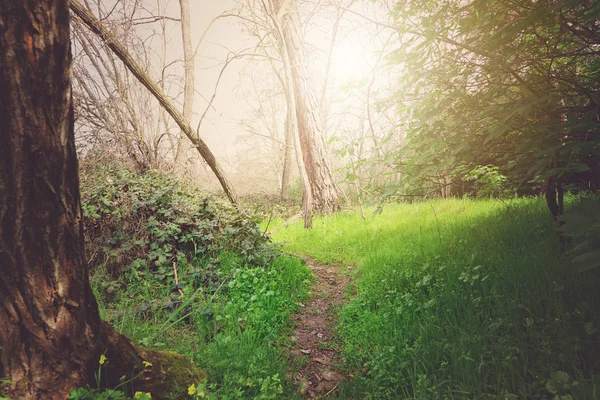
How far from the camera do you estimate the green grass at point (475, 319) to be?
170 cm

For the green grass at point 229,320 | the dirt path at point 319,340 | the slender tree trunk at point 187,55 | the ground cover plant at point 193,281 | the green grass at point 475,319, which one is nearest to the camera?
the green grass at point 475,319

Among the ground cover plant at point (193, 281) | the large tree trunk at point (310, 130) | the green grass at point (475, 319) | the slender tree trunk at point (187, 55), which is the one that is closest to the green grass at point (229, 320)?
the ground cover plant at point (193, 281)

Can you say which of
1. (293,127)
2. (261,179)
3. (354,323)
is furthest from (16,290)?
(261,179)

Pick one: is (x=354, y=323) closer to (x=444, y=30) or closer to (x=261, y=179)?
(x=444, y=30)

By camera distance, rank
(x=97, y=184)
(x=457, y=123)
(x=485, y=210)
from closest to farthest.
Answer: (x=457, y=123), (x=97, y=184), (x=485, y=210)

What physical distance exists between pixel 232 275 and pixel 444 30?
329 cm

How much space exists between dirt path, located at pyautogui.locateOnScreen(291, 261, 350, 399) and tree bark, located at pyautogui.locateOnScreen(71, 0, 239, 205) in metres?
2.65

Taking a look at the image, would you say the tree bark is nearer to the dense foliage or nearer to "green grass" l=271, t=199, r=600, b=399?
"green grass" l=271, t=199, r=600, b=399

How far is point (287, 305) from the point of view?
3.08 m

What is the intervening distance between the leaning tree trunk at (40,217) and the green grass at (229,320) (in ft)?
2.42

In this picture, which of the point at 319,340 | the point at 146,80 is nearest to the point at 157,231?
the point at 146,80

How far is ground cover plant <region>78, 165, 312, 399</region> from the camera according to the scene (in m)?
2.08

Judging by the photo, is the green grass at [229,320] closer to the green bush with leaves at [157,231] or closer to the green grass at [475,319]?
the green bush with leaves at [157,231]

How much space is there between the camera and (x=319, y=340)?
2.75 metres
